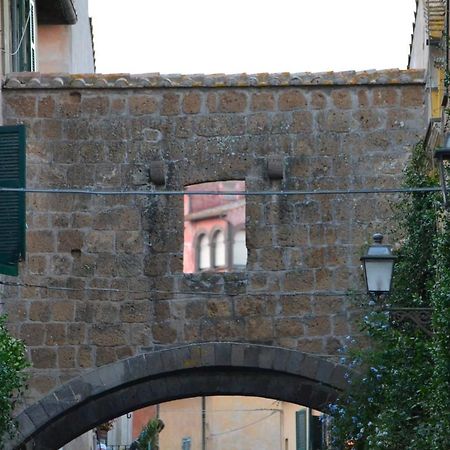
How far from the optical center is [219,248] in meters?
79.6

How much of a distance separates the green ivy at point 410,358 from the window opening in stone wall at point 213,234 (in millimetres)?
53002

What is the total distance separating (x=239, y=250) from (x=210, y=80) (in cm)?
5462

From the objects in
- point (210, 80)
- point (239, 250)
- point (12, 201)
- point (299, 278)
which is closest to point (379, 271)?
point (299, 278)

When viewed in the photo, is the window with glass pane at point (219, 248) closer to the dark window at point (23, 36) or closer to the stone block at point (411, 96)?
the dark window at point (23, 36)

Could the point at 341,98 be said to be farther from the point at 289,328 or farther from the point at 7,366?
the point at 7,366

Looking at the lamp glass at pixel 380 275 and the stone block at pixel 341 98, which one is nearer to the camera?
the lamp glass at pixel 380 275

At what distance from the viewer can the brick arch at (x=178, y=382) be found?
23266mm

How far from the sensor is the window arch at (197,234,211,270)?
3174 inches

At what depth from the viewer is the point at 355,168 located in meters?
23.5

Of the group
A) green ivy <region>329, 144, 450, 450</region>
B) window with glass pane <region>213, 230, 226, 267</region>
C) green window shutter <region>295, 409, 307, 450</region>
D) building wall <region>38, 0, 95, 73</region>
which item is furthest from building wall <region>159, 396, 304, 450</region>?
window with glass pane <region>213, 230, 226, 267</region>

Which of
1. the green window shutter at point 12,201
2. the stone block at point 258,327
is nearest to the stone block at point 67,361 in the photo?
the green window shutter at point 12,201

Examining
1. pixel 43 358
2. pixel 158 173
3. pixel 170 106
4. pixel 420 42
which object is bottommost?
pixel 43 358

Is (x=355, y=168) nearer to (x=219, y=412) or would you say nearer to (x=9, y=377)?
(x=9, y=377)

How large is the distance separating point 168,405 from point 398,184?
2754 cm
